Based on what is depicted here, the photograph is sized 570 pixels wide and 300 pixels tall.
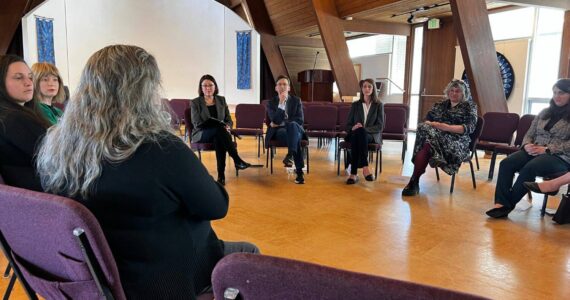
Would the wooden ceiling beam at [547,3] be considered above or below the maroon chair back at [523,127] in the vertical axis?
above

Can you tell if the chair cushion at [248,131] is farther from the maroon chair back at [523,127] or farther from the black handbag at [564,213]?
the black handbag at [564,213]

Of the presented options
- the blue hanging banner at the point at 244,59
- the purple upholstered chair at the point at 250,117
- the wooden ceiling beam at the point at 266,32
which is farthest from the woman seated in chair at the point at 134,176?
the wooden ceiling beam at the point at 266,32

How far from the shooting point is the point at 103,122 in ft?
3.60

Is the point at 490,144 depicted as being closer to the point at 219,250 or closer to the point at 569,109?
the point at 569,109

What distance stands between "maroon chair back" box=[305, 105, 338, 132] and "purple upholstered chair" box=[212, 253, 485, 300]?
517cm

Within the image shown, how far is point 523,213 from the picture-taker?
3.36 m

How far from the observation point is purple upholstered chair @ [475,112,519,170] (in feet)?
15.0

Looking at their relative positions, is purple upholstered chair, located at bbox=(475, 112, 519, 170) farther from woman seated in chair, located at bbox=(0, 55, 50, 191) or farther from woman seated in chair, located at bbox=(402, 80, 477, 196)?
woman seated in chair, located at bbox=(0, 55, 50, 191)

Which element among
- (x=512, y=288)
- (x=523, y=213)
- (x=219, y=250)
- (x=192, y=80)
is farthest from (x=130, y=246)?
(x=192, y=80)

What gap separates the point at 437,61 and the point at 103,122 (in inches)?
376

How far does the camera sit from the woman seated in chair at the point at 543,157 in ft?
10.3

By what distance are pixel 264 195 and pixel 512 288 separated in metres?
2.30

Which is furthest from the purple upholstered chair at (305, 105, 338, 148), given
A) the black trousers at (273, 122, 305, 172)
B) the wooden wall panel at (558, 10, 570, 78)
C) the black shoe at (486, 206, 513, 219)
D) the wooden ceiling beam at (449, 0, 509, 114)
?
the wooden wall panel at (558, 10, 570, 78)

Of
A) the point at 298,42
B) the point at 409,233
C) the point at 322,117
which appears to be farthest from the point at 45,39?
the point at 409,233
